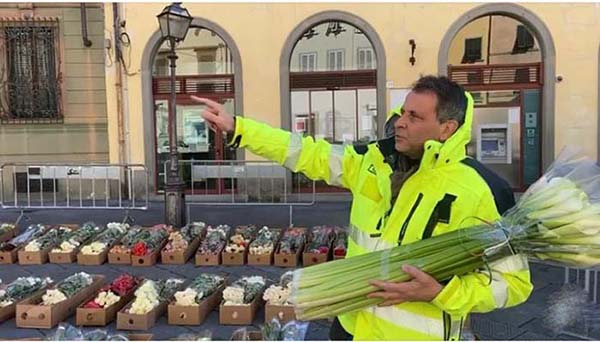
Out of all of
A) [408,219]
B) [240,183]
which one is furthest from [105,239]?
[408,219]

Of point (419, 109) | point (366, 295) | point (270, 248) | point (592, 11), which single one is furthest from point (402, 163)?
point (592, 11)

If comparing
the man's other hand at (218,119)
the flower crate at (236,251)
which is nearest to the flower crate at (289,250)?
the flower crate at (236,251)

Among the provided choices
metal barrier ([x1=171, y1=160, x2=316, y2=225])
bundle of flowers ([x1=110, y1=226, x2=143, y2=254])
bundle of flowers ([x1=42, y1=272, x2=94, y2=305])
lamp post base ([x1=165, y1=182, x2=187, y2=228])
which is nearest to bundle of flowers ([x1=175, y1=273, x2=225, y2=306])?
bundle of flowers ([x1=42, y1=272, x2=94, y2=305])

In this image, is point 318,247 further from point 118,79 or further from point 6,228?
point 118,79

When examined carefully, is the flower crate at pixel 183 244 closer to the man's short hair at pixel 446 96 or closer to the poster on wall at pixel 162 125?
the man's short hair at pixel 446 96

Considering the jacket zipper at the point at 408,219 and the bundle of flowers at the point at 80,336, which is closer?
the jacket zipper at the point at 408,219

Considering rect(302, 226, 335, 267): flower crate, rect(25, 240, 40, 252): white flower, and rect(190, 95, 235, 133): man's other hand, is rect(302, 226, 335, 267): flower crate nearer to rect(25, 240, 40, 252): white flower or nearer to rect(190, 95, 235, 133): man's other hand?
rect(25, 240, 40, 252): white flower

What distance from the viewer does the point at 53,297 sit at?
4.71 meters

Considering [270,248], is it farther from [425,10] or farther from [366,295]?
[425,10]

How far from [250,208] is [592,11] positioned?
8159 millimetres

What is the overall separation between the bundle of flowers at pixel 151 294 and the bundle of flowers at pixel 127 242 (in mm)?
1549

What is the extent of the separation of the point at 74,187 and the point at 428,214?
8.93 meters

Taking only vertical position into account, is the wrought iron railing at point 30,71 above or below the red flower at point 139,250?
above

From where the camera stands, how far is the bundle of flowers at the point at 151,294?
457 centimetres
